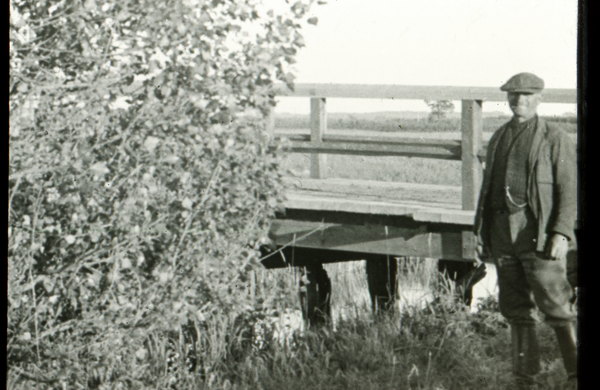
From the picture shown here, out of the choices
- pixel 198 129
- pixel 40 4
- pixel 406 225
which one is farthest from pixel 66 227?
pixel 406 225

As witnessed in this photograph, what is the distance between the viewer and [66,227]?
423 centimetres

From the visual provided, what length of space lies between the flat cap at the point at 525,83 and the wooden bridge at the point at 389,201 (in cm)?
114

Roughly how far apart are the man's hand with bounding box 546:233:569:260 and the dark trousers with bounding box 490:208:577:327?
85 mm

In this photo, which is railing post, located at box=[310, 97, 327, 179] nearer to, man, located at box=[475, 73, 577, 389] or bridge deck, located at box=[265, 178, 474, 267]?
bridge deck, located at box=[265, 178, 474, 267]

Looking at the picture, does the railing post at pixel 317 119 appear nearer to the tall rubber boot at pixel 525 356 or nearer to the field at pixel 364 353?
the field at pixel 364 353

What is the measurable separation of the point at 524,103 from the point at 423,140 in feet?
5.63

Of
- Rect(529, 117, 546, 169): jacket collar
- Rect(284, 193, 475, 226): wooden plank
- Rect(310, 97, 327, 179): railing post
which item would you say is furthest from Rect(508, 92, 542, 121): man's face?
Rect(310, 97, 327, 179): railing post

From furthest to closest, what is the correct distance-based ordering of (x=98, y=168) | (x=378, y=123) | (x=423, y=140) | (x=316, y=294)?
(x=378, y=123), (x=316, y=294), (x=423, y=140), (x=98, y=168)

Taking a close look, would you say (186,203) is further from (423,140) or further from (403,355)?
(423,140)

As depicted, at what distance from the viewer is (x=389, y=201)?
288 inches

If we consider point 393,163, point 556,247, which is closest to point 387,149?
point 556,247

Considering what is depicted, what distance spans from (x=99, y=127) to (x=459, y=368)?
321 cm

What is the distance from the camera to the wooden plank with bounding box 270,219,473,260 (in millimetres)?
6719

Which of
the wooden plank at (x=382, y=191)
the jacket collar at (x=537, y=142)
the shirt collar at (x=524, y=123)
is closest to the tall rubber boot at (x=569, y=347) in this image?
the jacket collar at (x=537, y=142)
